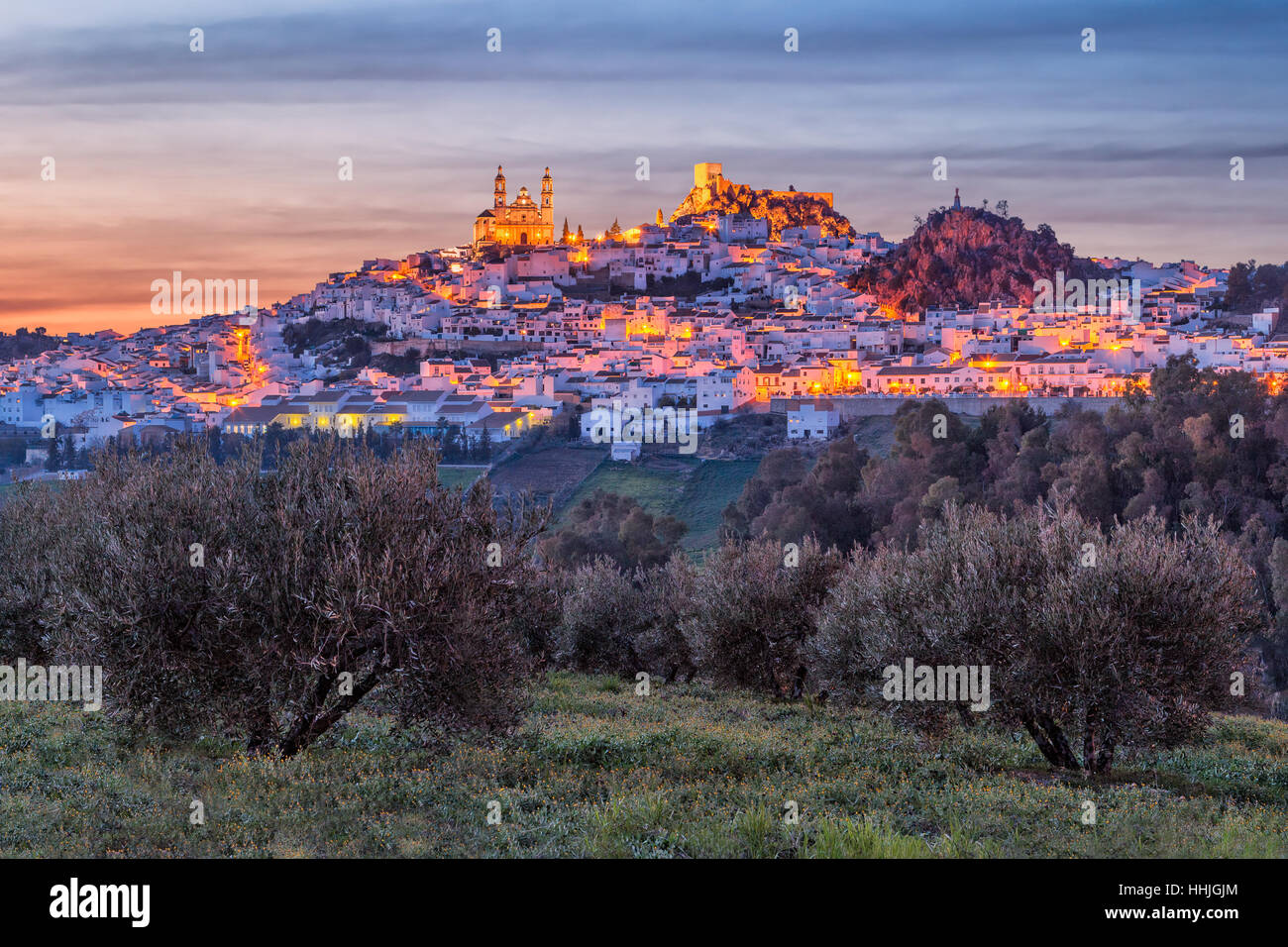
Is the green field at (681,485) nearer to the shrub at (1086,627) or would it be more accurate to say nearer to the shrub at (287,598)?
the shrub at (1086,627)

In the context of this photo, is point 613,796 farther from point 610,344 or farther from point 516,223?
point 516,223

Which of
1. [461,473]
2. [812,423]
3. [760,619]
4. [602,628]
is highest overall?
[812,423]

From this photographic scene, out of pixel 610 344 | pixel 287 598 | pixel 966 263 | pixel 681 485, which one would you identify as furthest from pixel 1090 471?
pixel 966 263

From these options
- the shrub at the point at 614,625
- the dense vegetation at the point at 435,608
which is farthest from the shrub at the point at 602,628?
the dense vegetation at the point at 435,608

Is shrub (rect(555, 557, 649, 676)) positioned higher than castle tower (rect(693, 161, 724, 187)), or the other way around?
castle tower (rect(693, 161, 724, 187))

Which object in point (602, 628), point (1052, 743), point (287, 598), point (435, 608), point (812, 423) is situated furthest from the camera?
point (812, 423)

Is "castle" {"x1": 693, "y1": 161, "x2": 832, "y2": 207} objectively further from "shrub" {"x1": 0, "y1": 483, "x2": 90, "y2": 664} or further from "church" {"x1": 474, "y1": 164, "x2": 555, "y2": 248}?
"shrub" {"x1": 0, "y1": 483, "x2": 90, "y2": 664}

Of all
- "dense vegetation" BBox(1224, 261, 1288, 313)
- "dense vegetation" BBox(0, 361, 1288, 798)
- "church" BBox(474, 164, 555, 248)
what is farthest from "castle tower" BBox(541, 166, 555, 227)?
"dense vegetation" BBox(0, 361, 1288, 798)
